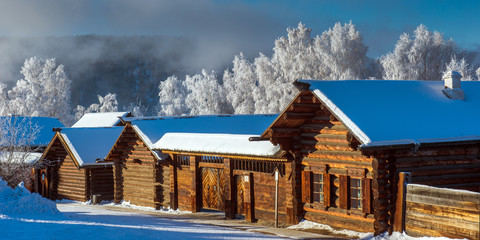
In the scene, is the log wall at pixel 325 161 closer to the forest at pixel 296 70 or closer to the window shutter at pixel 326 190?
the window shutter at pixel 326 190

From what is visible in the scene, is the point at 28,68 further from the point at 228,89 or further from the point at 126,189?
the point at 126,189

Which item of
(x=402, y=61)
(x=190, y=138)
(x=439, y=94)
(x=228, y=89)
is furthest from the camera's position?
(x=228, y=89)

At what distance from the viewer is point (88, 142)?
35344 mm

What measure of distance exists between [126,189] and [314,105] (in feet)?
52.1

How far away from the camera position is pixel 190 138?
2506 cm

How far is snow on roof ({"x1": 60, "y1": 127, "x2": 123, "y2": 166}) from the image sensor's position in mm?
33781

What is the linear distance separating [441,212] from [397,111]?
4.33 meters

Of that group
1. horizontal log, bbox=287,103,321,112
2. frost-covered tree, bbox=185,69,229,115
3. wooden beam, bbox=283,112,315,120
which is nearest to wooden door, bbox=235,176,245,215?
wooden beam, bbox=283,112,315,120

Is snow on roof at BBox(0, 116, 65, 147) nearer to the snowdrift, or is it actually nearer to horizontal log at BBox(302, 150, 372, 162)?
the snowdrift

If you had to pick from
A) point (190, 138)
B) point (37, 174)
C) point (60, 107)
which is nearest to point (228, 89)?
point (60, 107)

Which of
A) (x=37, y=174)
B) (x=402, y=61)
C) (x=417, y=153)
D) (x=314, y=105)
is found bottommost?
(x=37, y=174)

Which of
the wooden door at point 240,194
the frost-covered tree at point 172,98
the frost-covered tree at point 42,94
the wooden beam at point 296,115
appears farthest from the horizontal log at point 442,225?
the frost-covered tree at point 172,98

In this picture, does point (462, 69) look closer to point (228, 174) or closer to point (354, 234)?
point (228, 174)

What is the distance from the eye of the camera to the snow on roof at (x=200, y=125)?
28681 mm
